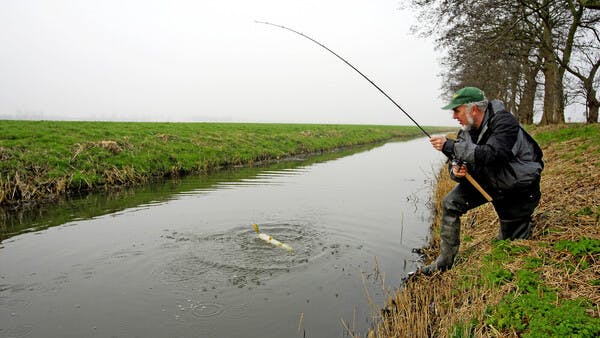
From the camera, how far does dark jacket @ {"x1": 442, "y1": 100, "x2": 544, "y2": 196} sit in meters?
4.69

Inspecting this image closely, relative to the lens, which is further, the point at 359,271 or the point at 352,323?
the point at 359,271

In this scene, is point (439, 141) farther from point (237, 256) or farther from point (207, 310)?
point (237, 256)

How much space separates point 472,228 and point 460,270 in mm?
2387

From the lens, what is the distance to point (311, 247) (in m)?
8.44

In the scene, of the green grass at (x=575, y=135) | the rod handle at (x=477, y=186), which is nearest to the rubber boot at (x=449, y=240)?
the rod handle at (x=477, y=186)

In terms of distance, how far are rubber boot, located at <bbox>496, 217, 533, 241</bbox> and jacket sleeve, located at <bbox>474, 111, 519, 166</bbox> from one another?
1.15 m

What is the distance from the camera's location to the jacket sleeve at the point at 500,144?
4652 mm

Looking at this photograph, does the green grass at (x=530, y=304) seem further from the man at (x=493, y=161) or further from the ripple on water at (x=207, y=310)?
the ripple on water at (x=207, y=310)

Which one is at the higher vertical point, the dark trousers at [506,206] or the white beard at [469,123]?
the white beard at [469,123]

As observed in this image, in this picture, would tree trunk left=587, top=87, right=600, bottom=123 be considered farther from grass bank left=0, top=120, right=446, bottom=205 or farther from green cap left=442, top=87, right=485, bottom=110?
grass bank left=0, top=120, right=446, bottom=205

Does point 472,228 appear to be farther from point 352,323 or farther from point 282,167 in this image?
point 282,167

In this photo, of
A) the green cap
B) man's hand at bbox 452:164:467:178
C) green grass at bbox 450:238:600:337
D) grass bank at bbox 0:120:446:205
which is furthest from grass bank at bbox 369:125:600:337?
grass bank at bbox 0:120:446:205

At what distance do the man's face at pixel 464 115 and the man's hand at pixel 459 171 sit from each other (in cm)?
56

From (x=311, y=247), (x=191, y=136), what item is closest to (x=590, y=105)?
(x=311, y=247)
